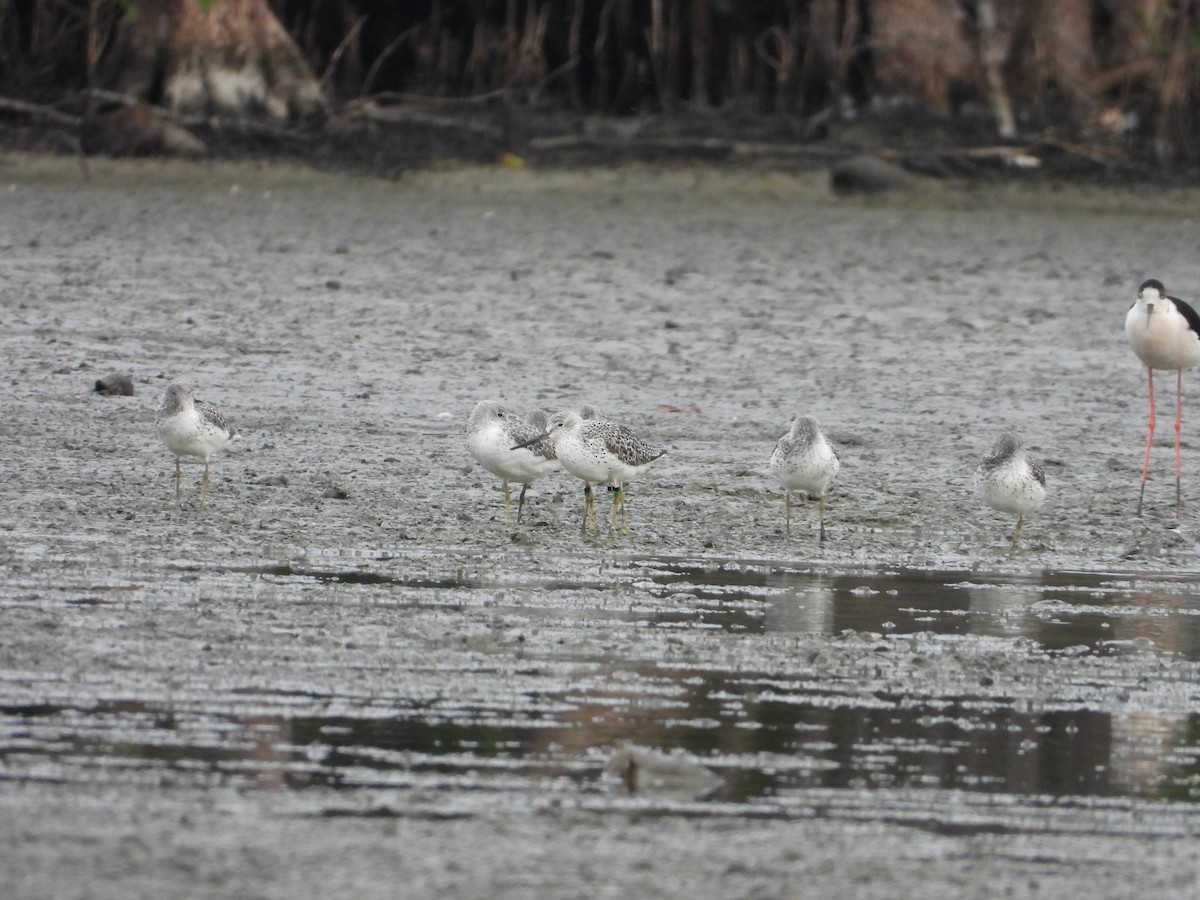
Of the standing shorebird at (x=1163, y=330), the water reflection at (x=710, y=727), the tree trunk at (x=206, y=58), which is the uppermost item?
the tree trunk at (x=206, y=58)

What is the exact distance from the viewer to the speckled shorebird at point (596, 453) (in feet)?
31.3

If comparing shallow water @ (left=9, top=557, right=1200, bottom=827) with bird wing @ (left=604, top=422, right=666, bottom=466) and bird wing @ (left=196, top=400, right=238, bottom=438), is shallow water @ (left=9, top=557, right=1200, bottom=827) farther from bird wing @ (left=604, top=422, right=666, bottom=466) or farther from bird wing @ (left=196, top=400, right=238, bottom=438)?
bird wing @ (left=196, top=400, right=238, bottom=438)

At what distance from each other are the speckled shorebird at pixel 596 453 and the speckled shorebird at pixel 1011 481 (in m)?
1.72

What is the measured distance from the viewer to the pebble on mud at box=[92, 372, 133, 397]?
11.9 m

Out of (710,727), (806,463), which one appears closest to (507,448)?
(806,463)

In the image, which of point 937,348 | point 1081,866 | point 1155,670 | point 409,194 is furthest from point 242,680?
point 409,194

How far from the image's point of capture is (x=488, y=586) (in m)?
8.03

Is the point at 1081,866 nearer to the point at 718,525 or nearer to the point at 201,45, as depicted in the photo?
the point at 718,525

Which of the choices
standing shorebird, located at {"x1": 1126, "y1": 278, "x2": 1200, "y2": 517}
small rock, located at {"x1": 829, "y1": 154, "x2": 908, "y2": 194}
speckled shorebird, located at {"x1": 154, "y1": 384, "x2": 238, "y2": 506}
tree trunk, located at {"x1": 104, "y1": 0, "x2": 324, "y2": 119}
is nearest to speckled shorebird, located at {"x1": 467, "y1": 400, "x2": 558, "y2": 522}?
speckled shorebird, located at {"x1": 154, "y1": 384, "x2": 238, "y2": 506}

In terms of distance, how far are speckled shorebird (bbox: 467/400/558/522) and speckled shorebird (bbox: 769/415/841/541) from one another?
1.14 meters

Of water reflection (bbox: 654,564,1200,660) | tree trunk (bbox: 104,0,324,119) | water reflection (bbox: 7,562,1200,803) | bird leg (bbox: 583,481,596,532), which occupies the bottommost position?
water reflection (bbox: 7,562,1200,803)

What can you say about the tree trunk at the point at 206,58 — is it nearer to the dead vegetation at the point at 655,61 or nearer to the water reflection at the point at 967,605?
the dead vegetation at the point at 655,61

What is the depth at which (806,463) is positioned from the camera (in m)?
9.48

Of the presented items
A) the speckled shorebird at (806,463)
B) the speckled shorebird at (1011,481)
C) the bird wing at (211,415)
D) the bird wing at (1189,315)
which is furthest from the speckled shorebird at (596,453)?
the bird wing at (1189,315)
